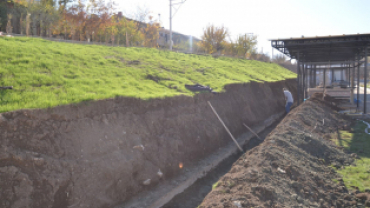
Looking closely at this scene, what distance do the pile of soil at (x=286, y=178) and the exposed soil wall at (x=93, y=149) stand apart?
78.0 inches

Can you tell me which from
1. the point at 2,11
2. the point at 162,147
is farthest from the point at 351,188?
the point at 2,11

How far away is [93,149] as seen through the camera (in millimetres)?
5863

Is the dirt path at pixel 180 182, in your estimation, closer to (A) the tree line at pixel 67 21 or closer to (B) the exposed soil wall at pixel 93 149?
(B) the exposed soil wall at pixel 93 149

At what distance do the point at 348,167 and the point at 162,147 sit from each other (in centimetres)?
496

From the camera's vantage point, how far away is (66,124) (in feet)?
19.0

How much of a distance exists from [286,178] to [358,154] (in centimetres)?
391

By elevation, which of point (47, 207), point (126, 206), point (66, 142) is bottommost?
point (126, 206)

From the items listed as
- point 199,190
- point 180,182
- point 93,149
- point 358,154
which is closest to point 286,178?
point 199,190

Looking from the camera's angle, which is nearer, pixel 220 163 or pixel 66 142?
pixel 66 142

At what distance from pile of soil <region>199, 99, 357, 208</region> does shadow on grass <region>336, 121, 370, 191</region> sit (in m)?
0.25

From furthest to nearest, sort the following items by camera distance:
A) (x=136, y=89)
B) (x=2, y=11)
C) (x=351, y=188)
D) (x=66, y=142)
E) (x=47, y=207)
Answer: (x=2, y=11) < (x=136, y=89) < (x=351, y=188) < (x=66, y=142) < (x=47, y=207)

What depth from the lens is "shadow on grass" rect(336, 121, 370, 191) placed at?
6285mm

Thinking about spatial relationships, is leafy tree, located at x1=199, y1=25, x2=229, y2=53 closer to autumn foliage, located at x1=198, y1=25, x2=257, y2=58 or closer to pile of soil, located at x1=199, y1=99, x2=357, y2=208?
autumn foliage, located at x1=198, y1=25, x2=257, y2=58

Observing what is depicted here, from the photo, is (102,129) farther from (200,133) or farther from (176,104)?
(200,133)
